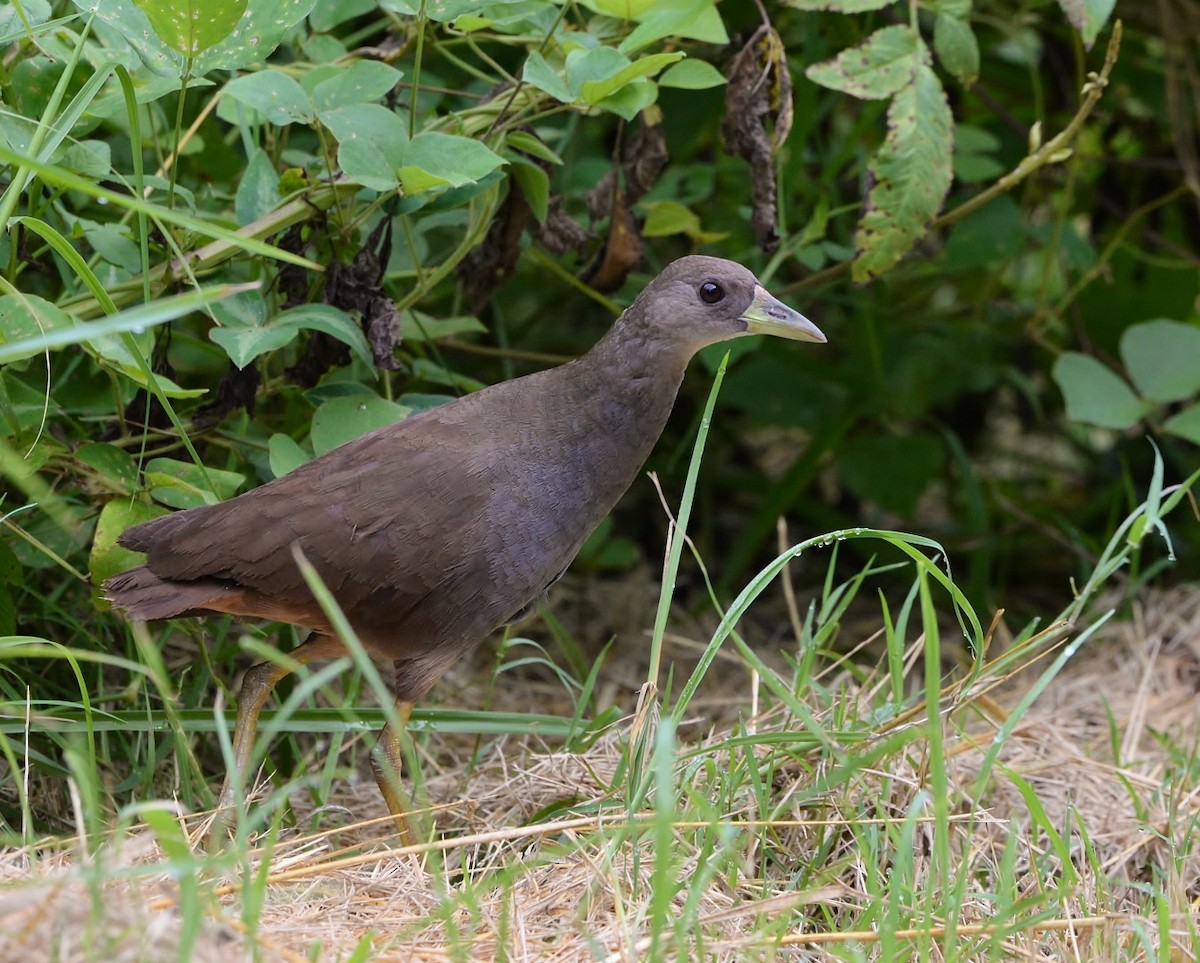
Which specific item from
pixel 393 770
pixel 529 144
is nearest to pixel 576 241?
pixel 529 144

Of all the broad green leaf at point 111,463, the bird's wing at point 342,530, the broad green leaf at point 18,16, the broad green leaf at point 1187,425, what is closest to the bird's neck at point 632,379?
the bird's wing at point 342,530

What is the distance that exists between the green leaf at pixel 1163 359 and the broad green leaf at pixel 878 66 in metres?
0.99

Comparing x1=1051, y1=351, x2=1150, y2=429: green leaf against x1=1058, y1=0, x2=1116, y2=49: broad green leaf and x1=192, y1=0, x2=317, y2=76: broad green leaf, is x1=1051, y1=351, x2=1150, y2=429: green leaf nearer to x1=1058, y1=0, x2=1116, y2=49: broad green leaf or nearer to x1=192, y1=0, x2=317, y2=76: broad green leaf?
x1=1058, y1=0, x2=1116, y2=49: broad green leaf

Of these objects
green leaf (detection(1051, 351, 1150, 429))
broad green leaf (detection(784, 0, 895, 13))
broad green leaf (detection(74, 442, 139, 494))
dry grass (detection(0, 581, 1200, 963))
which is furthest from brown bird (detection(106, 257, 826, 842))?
green leaf (detection(1051, 351, 1150, 429))

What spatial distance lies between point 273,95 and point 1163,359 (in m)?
2.12

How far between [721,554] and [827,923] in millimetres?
2105

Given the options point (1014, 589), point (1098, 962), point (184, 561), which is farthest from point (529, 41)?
point (1014, 589)

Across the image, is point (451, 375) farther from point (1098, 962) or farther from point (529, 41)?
point (1098, 962)

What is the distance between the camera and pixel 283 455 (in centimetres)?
224

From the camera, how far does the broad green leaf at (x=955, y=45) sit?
261cm

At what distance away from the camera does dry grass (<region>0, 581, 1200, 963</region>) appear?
1.52 meters

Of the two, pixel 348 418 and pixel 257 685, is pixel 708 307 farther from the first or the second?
pixel 257 685

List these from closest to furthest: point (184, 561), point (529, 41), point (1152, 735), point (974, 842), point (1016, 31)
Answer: point (184, 561), point (974, 842), point (529, 41), point (1152, 735), point (1016, 31)

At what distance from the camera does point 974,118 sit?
3660 mm
